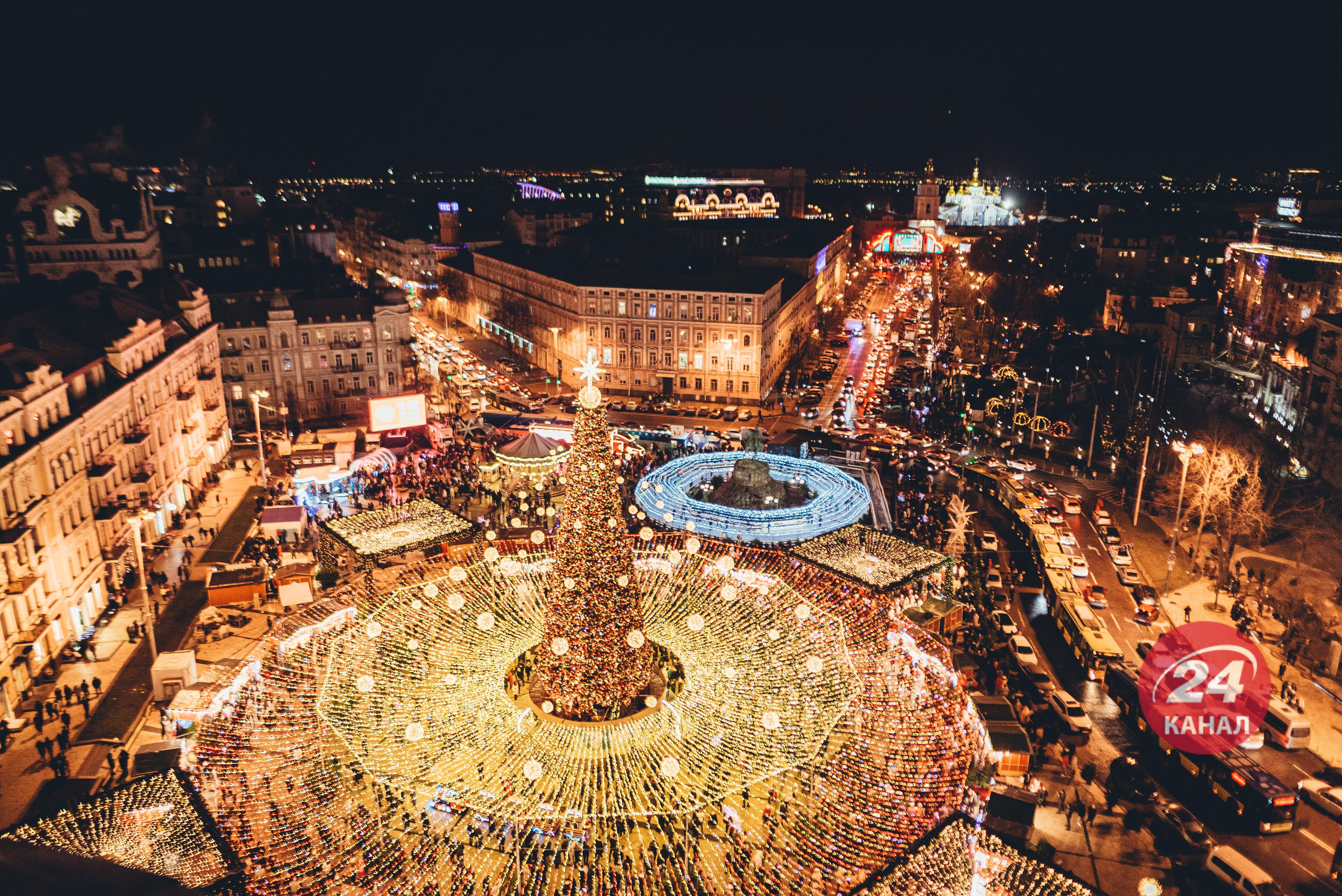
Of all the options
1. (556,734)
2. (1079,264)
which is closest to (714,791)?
(556,734)

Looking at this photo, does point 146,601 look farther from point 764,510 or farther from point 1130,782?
point 1130,782

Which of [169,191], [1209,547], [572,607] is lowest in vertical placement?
[1209,547]

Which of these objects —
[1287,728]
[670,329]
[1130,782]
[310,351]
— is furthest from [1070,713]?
[310,351]

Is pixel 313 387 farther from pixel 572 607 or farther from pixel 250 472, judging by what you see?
pixel 572 607

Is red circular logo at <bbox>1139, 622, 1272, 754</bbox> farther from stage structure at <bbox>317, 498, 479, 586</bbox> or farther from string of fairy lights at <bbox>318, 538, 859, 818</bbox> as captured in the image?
stage structure at <bbox>317, 498, 479, 586</bbox>

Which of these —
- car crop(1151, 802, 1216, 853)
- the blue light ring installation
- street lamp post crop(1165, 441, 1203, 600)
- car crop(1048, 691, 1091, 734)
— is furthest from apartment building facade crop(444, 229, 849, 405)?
car crop(1151, 802, 1216, 853)
